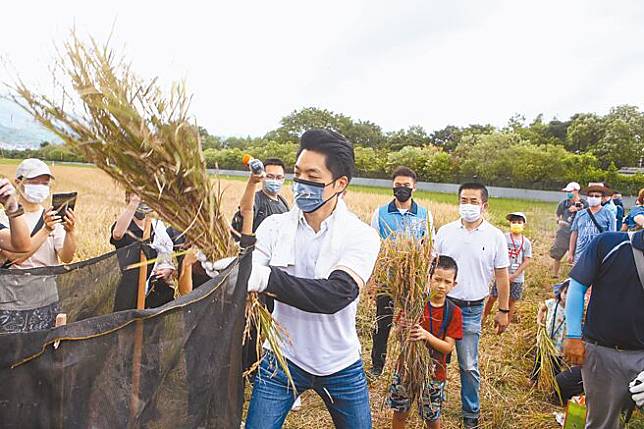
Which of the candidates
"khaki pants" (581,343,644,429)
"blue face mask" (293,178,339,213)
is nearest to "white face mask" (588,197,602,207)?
"khaki pants" (581,343,644,429)

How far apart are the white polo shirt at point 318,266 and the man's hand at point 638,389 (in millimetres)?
1334

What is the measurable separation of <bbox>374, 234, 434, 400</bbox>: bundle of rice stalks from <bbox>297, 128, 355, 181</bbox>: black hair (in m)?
1.10

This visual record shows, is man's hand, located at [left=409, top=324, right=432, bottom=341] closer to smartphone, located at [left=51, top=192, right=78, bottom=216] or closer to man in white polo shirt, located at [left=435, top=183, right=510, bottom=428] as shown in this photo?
man in white polo shirt, located at [left=435, top=183, right=510, bottom=428]

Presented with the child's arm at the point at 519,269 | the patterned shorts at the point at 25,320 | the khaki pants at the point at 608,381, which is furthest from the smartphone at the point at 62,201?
the child's arm at the point at 519,269

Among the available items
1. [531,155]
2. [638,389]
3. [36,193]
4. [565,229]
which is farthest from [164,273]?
[531,155]

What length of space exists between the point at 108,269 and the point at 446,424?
7.62 feet

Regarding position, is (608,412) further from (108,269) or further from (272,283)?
(108,269)

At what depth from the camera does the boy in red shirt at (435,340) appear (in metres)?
2.79

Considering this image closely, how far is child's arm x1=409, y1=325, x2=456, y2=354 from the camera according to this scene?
2.74 metres

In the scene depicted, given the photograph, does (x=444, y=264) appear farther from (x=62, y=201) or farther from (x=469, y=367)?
(x=62, y=201)

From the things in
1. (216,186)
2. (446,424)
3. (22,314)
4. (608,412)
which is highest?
(216,186)

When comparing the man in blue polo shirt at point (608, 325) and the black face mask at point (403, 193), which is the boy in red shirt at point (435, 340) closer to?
the man in blue polo shirt at point (608, 325)

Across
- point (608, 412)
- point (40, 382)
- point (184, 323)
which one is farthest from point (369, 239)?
point (608, 412)

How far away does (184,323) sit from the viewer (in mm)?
1366
